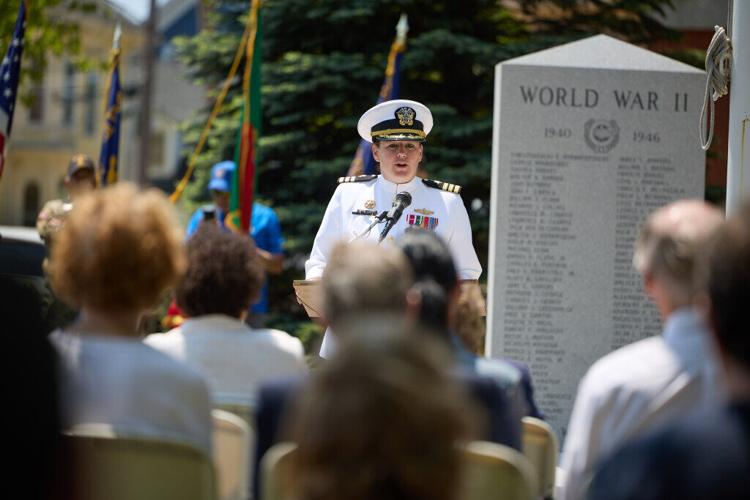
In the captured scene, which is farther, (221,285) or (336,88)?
(336,88)

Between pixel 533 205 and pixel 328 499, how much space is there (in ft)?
19.5

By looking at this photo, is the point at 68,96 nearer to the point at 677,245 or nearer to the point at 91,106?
the point at 91,106

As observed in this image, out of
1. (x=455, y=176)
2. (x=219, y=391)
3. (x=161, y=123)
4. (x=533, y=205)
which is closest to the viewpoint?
(x=219, y=391)

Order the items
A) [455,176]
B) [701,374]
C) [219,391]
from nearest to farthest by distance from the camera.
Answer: [701,374], [219,391], [455,176]

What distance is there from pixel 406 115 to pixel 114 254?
3634 millimetres

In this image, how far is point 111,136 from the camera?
38.8ft

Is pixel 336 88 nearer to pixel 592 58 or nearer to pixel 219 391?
pixel 592 58

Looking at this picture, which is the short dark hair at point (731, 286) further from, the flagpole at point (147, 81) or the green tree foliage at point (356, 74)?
the flagpole at point (147, 81)

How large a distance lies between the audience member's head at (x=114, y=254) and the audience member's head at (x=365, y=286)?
21.3 inches

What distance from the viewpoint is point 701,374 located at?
3168mm

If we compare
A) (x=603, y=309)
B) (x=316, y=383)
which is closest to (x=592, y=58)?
(x=603, y=309)

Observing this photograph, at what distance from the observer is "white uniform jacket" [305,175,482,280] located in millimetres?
6395

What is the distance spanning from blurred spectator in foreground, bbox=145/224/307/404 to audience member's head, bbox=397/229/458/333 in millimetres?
425

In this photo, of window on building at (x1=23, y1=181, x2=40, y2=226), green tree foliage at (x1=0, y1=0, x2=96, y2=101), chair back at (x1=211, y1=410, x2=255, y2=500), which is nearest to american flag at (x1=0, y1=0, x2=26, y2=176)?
chair back at (x1=211, y1=410, x2=255, y2=500)
